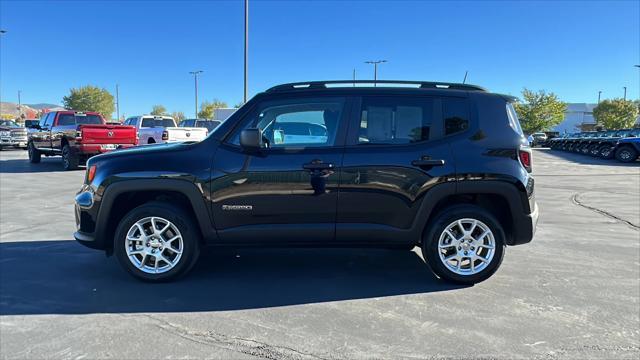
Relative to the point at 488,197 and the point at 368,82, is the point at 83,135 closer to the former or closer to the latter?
the point at 368,82

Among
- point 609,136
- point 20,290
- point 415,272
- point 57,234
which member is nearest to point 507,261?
point 415,272

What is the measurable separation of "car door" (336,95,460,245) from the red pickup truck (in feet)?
40.8

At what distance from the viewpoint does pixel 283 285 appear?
4406mm

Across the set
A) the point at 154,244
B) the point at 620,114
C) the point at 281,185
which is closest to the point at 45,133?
the point at 154,244

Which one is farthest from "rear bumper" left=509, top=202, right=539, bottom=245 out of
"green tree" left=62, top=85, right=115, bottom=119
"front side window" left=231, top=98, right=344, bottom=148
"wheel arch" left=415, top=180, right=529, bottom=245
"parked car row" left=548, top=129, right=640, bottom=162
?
"green tree" left=62, top=85, right=115, bottom=119

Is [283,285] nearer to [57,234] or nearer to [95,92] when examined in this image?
[57,234]

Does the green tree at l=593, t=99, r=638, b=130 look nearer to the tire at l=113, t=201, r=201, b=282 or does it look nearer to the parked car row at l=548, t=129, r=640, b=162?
the parked car row at l=548, t=129, r=640, b=162

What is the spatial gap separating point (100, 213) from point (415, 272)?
3.23m

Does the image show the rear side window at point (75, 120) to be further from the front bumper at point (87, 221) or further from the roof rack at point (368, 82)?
the roof rack at point (368, 82)

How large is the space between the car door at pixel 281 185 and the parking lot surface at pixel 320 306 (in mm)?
555

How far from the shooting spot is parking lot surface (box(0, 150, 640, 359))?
3.21m

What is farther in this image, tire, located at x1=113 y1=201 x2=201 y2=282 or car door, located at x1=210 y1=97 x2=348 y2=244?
tire, located at x1=113 y1=201 x2=201 y2=282

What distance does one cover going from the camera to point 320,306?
392cm

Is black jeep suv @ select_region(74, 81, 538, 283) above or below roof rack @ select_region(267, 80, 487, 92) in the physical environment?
below
